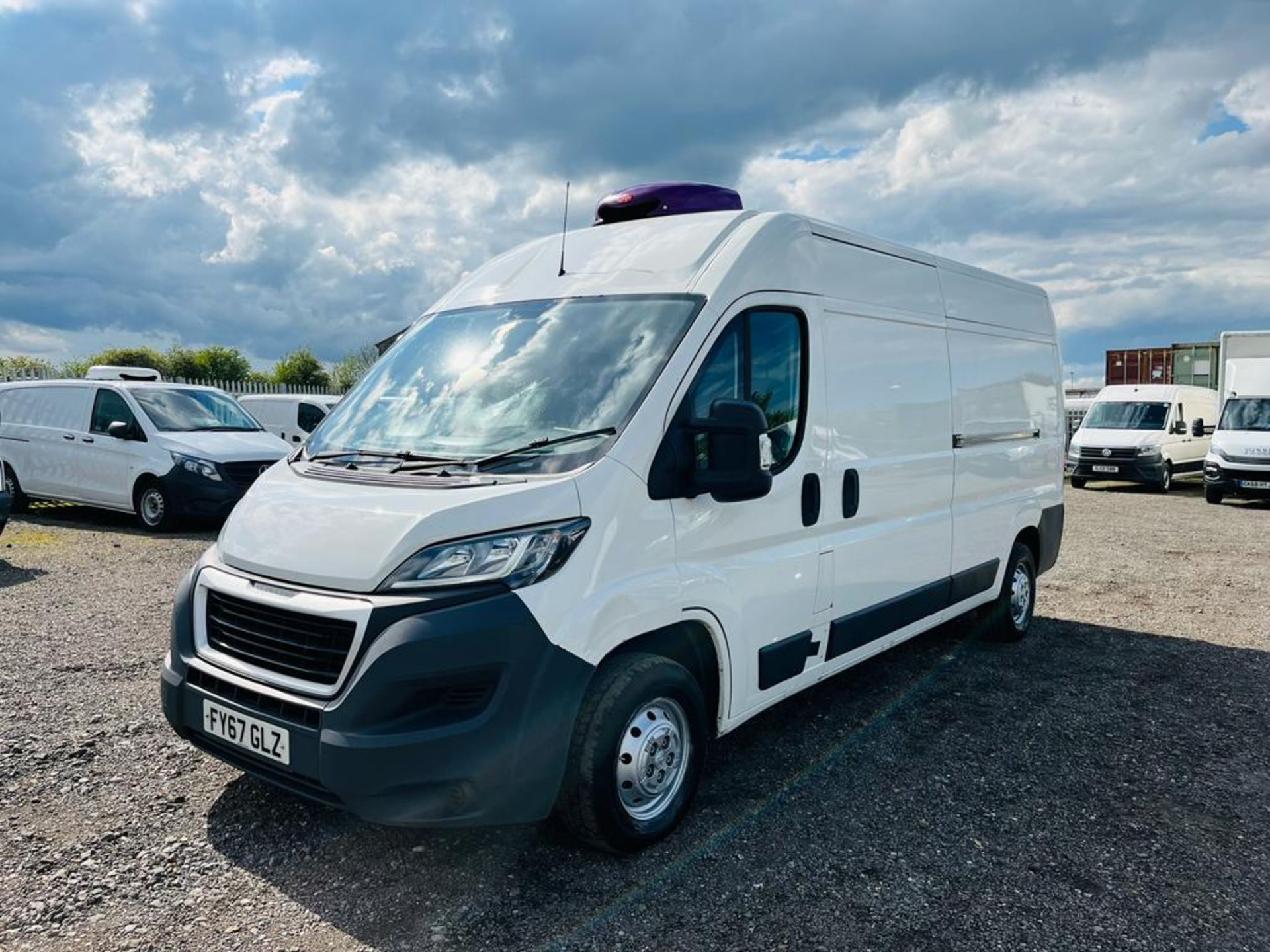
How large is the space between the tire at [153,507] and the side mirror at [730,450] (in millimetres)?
9290

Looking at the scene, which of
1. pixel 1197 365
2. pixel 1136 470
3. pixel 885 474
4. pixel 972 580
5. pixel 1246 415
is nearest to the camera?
pixel 885 474

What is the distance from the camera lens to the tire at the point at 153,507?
10.7 metres

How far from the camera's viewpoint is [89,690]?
5.03 m

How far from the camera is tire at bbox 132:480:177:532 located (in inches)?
422

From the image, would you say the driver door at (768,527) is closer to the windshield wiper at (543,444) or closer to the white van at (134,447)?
the windshield wiper at (543,444)

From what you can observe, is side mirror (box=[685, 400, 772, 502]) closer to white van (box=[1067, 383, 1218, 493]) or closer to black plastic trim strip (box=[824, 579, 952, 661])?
black plastic trim strip (box=[824, 579, 952, 661])

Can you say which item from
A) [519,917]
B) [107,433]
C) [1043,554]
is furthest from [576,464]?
[107,433]

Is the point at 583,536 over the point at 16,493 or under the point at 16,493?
A: over

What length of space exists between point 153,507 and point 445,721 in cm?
962

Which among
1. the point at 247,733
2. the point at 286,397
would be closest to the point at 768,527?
the point at 247,733

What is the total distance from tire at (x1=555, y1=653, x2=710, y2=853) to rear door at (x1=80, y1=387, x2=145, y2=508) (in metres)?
9.76

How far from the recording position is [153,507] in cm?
1089

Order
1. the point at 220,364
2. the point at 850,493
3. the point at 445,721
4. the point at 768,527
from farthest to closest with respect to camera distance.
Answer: the point at 220,364 → the point at 850,493 → the point at 768,527 → the point at 445,721

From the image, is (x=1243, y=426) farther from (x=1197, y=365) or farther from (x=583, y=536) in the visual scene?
(x=583, y=536)
